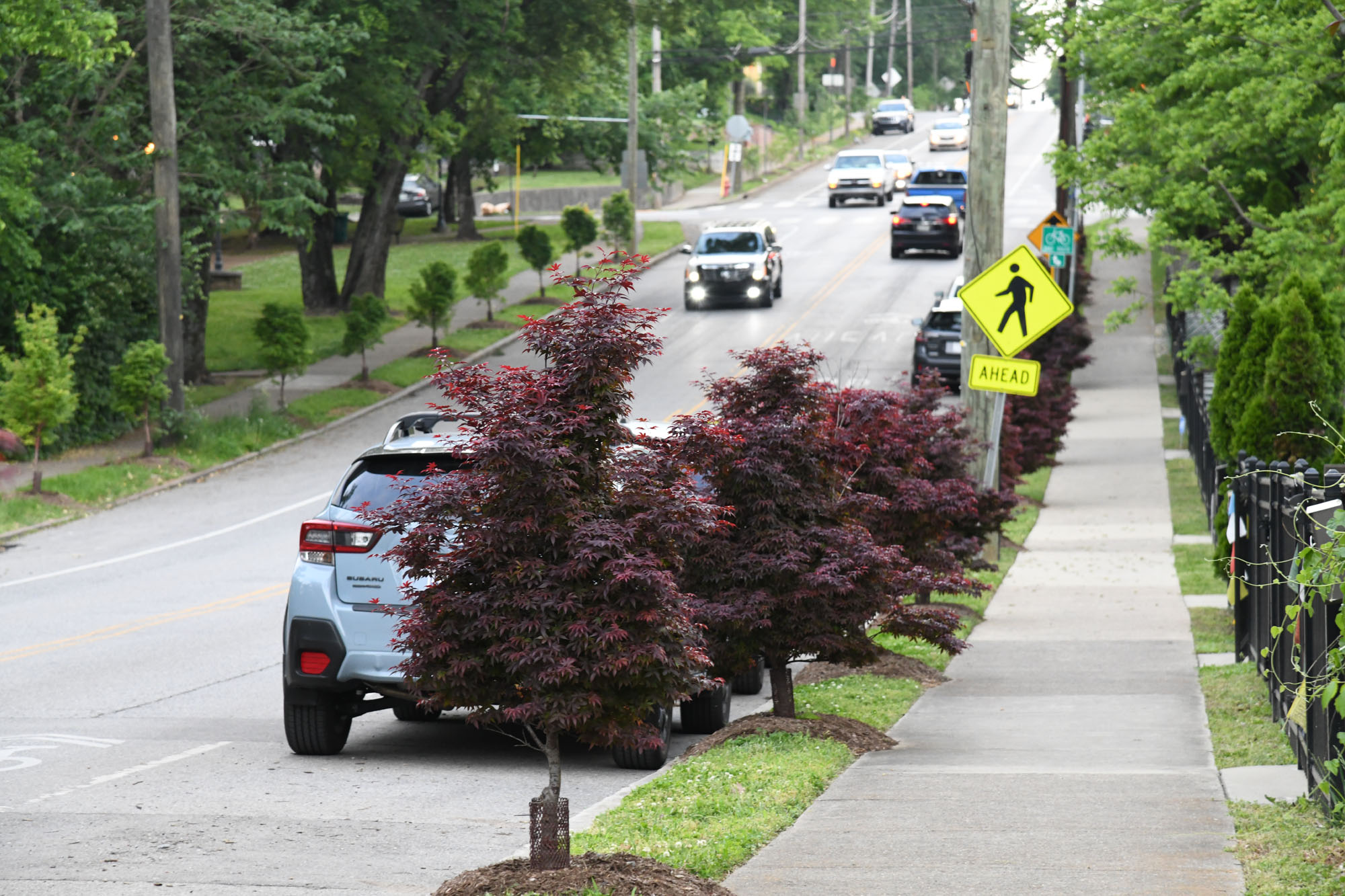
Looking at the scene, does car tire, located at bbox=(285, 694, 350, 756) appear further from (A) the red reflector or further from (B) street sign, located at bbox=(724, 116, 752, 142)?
(B) street sign, located at bbox=(724, 116, 752, 142)

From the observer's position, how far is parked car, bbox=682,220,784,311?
41031mm

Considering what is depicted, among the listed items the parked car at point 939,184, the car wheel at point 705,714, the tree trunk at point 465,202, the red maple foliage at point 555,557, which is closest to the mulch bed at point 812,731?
the car wheel at point 705,714

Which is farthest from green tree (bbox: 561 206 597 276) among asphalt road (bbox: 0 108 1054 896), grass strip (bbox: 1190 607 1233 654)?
grass strip (bbox: 1190 607 1233 654)

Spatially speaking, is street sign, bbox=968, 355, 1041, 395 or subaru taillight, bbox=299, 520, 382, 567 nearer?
subaru taillight, bbox=299, 520, 382, 567

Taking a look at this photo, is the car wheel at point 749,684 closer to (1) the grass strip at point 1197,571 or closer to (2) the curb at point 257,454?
(1) the grass strip at point 1197,571

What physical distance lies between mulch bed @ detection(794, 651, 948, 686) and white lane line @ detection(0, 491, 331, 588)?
33.3 ft

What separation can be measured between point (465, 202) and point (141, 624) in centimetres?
4205

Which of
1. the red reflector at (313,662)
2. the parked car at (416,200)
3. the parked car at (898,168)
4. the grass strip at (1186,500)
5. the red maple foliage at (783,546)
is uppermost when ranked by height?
the parked car at (898,168)

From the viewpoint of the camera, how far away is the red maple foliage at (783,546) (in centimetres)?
980

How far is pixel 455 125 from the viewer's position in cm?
3766

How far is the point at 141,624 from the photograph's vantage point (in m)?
15.7

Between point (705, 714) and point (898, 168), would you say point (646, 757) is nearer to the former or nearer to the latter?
point (705, 714)

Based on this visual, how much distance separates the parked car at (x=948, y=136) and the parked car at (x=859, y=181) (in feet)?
56.0

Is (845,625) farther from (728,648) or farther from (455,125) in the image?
(455,125)
